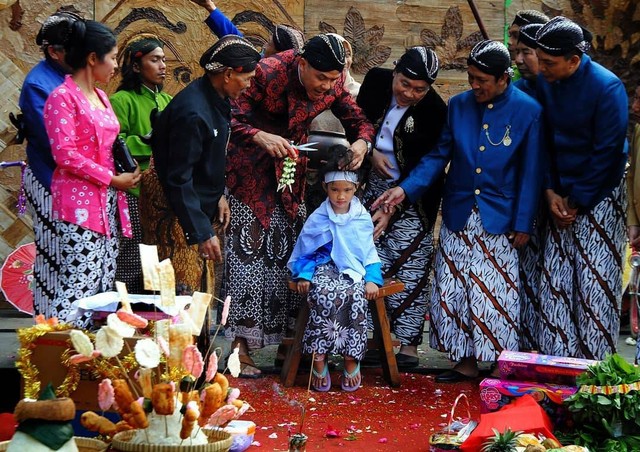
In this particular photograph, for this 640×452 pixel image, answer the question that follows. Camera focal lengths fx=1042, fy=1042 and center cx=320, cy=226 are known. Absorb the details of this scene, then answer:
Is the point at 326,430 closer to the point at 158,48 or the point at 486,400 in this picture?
the point at 486,400

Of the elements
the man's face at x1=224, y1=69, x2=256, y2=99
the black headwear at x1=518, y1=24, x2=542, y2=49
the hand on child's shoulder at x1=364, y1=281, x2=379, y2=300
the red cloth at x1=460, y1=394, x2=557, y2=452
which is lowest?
the red cloth at x1=460, y1=394, x2=557, y2=452

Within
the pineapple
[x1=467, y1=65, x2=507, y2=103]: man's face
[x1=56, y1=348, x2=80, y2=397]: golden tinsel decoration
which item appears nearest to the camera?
the pineapple

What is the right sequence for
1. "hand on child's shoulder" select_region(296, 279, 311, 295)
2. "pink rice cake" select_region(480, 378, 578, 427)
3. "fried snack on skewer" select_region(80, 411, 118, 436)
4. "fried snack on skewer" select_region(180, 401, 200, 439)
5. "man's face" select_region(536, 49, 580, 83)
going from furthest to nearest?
"hand on child's shoulder" select_region(296, 279, 311, 295), "man's face" select_region(536, 49, 580, 83), "pink rice cake" select_region(480, 378, 578, 427), "fried snack on skewer" select_region(80, 411, 118, 436), "fried snack on skewer" select_region(180, 401, 200, 439)

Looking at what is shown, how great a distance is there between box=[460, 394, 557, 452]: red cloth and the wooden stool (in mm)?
1546

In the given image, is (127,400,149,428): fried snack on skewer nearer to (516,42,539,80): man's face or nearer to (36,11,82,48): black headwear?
A: (36,11,82,48): black headwear

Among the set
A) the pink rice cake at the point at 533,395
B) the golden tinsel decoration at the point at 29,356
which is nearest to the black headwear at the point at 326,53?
the pink rice cake at the point at 533,395

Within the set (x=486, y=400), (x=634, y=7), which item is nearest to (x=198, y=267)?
(x=486, y=400)

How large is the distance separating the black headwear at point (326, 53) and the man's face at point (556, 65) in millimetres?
1127

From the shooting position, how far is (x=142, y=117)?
6516 millimetres

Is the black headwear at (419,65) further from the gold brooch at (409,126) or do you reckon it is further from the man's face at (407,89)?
the gold brooch at (409,126)

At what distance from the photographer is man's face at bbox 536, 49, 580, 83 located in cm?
586

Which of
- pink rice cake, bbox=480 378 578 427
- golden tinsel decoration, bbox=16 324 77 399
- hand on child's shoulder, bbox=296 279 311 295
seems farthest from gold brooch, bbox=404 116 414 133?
golden tinsel decoration, bbox=16 324 77 399

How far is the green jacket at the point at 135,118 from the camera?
252 inches

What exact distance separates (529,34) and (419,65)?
0.71 metres
